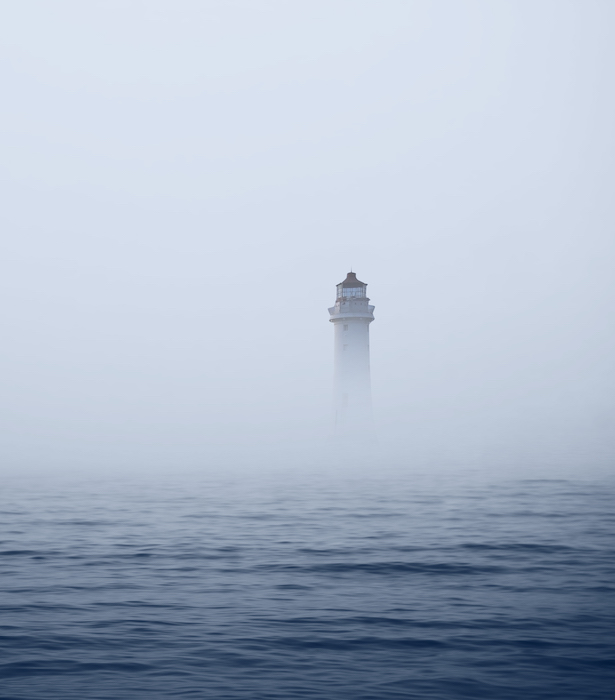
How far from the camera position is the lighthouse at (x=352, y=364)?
1868 inches

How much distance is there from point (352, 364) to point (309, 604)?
3623 cm

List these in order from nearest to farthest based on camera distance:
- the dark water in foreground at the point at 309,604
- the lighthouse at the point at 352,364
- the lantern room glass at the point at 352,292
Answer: the dark water in foreground at the point at 309,604 < the lighthouse at the point at 352,364 < the lantern room glass at the point at 352,292

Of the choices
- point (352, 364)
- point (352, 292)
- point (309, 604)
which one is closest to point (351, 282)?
point (352, 292)

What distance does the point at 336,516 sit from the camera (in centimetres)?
2175

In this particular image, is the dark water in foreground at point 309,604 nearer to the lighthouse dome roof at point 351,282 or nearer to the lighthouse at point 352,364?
the lighthouse at point 352,364

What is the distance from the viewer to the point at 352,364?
156 feet

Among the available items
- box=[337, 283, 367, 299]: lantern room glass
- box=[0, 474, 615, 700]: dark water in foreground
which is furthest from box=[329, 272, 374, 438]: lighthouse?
box=[0, 474, 615, 700]: dark water in foreground

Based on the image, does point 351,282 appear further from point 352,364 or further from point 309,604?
point 309,604

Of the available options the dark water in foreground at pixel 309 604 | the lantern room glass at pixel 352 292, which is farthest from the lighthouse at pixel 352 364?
the dark water in foreground at pixel 309 604

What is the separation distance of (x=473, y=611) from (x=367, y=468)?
30.7 metres

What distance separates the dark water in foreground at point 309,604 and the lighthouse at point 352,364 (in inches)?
976

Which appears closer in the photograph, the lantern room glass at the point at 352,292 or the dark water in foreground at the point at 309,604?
the dark water in foreground at the point at 309,604

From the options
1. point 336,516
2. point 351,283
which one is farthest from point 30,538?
point 351,283

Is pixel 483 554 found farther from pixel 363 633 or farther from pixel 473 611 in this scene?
pixel 363 633
